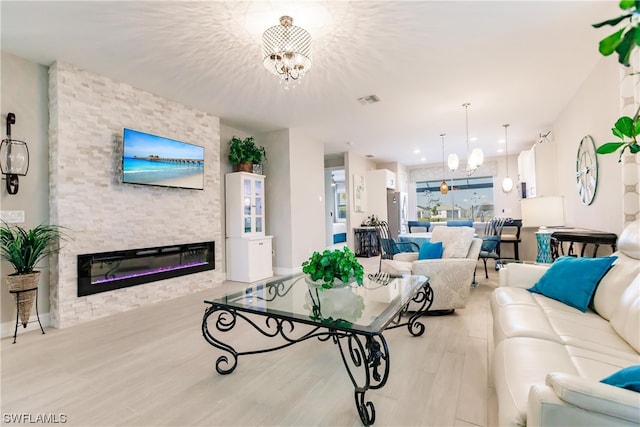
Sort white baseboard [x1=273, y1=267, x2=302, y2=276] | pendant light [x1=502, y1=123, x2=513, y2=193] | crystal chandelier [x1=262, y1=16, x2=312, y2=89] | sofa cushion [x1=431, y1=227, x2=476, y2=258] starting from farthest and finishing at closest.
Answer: pendant light [x1=502, y1=123, x2=513, y2=193] < white baseboard [x1=273, y1=267, x2=302, y2=276] < sofa cushion [x1=431, y1=227, x2=476, y2=258] < crystal chandelier [x1=262, y1=16, x2=312, y2=89]

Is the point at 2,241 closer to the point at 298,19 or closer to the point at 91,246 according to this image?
the point at 91,246

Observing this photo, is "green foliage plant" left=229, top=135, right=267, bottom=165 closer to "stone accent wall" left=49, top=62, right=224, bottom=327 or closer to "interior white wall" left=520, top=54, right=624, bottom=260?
"stone accent wall" left=49, top=62, right=224, bottom=327

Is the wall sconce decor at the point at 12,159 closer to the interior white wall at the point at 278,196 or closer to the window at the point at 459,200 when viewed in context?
the interior white wall at the point at 278,196

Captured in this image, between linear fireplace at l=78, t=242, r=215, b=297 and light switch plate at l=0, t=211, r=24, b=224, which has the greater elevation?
light switch plate at l=0, t=211, r=24, b=224

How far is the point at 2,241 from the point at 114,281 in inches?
42.0

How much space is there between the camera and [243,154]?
17.1 ft

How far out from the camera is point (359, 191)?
26.9ft

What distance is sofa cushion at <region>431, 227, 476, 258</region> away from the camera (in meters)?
3.64

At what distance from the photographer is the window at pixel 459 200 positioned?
30.3 feet

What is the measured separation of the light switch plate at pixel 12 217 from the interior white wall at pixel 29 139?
0.12 ft

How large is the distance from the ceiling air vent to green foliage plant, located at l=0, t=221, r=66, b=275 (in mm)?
3972

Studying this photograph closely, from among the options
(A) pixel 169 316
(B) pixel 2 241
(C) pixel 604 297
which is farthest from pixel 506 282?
(B) pixel 2 241

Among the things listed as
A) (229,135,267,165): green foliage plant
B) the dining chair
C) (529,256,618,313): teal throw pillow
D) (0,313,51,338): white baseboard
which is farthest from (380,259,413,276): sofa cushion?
(0,313,51,338): white baseboard

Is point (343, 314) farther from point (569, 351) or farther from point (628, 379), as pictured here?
point (628, 379)
